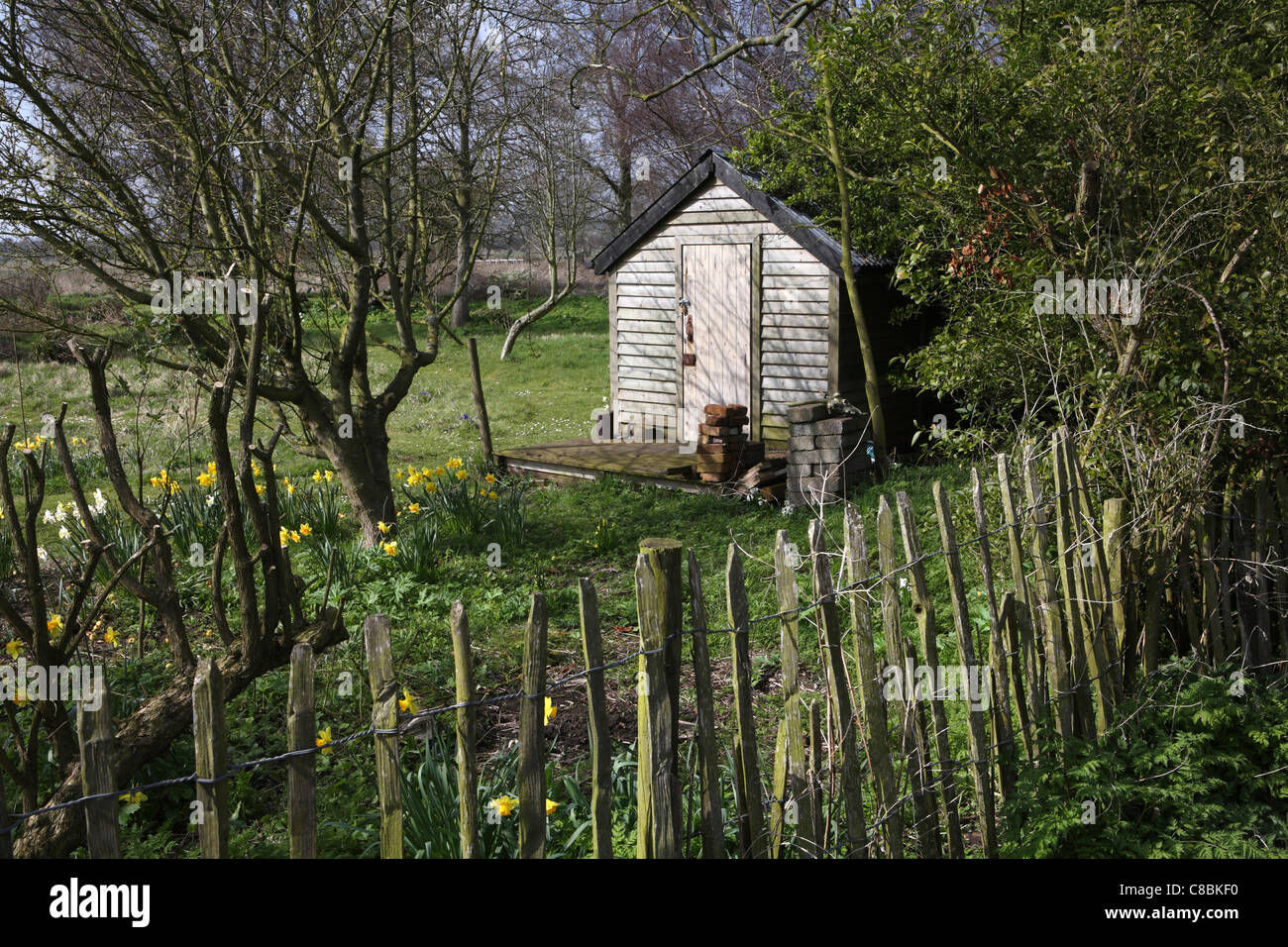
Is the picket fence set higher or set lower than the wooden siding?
lower

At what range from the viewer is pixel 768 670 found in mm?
5676

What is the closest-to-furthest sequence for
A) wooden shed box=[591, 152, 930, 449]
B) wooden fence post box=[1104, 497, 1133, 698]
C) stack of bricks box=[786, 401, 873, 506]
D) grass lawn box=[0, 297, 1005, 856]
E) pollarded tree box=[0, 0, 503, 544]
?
1. wooden fence post box=[1104, 497, 1133, 698]
2. grass lawn box=[0, 297, 1005, 856]
3. pollarded tree box=[0, 0, 503, 544]
4. stack of bricks box=[786, 401, 873, 506]
5. wooden shed box=[591, 152, 930, 449]

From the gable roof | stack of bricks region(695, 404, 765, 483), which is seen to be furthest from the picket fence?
the gable roof

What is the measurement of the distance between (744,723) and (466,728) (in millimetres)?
751

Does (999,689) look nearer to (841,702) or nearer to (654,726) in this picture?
(841,702)

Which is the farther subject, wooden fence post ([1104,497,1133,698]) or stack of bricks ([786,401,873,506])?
stack of bricks ([786,401,873,506])

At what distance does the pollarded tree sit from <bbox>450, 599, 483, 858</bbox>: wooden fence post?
3.00 m

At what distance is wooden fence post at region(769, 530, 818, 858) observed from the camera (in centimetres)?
267

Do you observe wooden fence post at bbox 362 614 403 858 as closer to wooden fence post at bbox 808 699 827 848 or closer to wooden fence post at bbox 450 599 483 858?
wooden fence post at bbox 450 599 483 858

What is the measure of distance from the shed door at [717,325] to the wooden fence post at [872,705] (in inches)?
384

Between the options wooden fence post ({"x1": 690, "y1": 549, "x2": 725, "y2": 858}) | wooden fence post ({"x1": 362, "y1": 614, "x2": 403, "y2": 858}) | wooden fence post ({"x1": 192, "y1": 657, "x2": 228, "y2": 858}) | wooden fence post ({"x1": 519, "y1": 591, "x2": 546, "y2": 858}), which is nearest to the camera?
wooden fence post ({"x1": 192, "y1": 657, "x2": 228, "y2": 858})
